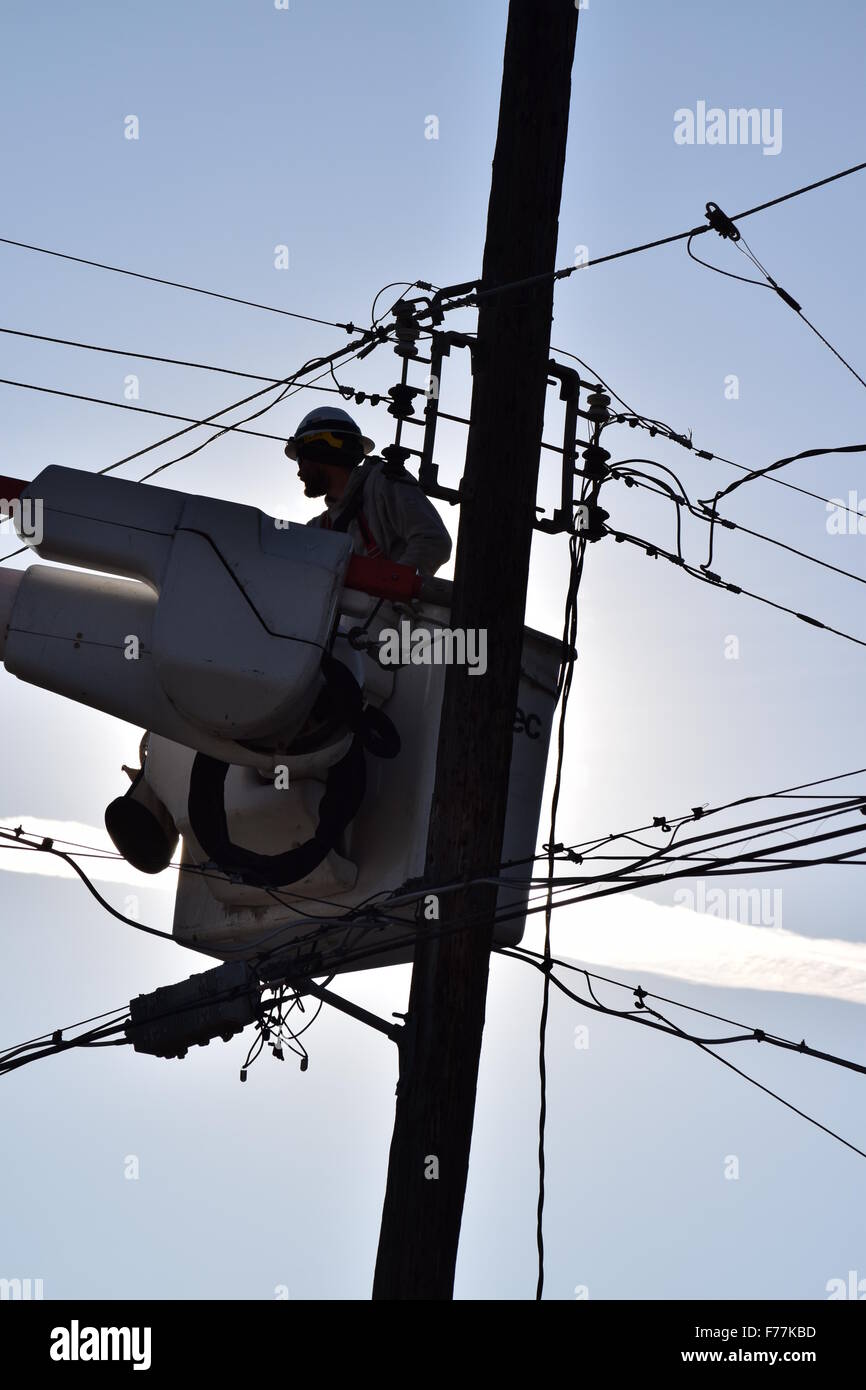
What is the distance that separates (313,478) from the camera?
28.4ft

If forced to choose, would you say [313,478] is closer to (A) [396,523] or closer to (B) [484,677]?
(A) [396,523]

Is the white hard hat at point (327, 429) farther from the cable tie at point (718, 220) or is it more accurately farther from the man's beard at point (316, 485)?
the cable tie at point (718, 220)

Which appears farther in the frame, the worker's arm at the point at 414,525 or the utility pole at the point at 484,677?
the worker's arm at the point at 414,525

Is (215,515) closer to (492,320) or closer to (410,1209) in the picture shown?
(492,320)

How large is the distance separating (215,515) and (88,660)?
77cm

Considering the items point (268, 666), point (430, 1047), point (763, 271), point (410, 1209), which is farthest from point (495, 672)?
point (763, 271)

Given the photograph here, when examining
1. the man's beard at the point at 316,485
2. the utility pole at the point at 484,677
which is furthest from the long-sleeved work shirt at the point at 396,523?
the utility pole at the point at 484,677

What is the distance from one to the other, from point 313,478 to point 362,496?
505 millimetres

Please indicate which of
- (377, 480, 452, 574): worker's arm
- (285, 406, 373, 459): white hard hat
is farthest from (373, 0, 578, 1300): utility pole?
(285, 406, 373, 459): white hard hat

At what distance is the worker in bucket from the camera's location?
26.3 feet

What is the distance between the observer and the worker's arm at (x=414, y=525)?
26.3 feet

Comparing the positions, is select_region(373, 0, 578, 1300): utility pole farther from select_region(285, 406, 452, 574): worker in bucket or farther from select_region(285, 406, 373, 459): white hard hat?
select_region(285, 406, 373, 459): white hard hat

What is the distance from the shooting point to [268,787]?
7879mm

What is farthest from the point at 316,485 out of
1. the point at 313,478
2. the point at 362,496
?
the point at 362,496
